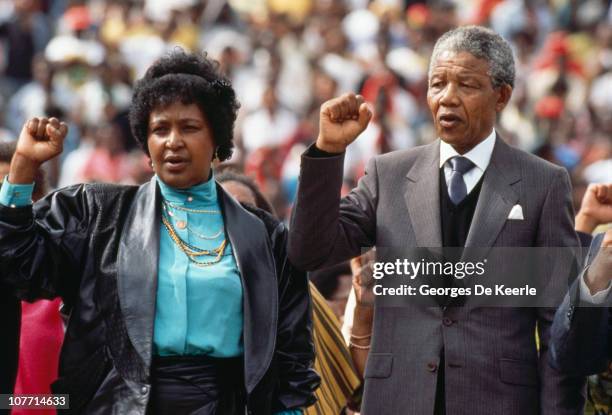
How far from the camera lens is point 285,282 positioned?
5.52 m

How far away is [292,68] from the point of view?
1581 cm

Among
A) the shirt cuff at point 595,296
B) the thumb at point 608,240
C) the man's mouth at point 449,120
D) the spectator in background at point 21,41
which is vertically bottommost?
the shirt cuff at point 595,296

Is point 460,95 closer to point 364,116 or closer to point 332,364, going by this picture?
point 364,116

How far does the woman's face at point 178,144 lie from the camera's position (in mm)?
5336

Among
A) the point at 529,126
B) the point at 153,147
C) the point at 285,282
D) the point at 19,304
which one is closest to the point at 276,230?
the point at 285,282

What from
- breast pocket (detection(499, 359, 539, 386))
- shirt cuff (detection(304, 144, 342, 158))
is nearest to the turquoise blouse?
shirt cuff (detection(304, 144, 342, 158))

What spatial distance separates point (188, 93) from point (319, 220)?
70 cm

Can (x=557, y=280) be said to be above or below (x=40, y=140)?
below

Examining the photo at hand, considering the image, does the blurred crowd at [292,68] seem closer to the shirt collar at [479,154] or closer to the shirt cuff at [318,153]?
the shirt collar at [479,154]

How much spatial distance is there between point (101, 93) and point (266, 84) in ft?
5.61

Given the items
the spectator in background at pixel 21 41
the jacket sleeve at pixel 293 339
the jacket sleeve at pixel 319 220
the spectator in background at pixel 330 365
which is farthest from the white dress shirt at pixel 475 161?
the spectator in background at pixel 21 41

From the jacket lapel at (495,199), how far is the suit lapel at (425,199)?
0.13m

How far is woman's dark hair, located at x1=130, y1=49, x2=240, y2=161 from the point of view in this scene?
5.40m

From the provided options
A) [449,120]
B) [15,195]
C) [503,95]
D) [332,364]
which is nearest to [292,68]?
[332,364]
